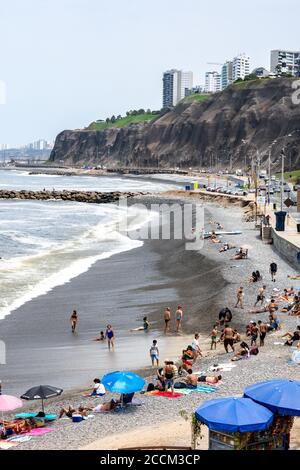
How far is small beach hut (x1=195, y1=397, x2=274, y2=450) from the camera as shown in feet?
33.4

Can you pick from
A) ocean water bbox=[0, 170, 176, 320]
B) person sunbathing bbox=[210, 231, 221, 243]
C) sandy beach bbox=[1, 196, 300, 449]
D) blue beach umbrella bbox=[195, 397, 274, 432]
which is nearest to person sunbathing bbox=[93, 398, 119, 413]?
sandy beach bbox=[1, 196, 300, 449]

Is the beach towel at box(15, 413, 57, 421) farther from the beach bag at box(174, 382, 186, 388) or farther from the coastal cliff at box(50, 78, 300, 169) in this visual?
the coastal cliff at box(50, 78, 300, 169)

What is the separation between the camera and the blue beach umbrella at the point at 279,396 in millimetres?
10844

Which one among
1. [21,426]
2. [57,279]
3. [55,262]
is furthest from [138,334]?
[55,262]

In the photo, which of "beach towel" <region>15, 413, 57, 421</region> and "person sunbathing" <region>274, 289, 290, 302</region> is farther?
"person sunbathing" <region>274, 289, 290, 302</region>

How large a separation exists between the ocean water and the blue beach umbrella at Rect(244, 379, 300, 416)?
54.5ft

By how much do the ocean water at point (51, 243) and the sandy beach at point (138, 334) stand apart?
1193mm

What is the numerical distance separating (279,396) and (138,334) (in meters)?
12.8

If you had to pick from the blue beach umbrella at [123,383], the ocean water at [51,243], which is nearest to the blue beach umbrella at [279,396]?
the blue beach umbrella at [123,383]

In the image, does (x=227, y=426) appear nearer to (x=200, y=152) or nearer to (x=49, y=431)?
(x=49, y=431)

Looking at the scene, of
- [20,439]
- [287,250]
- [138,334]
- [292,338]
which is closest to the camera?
[20,439]

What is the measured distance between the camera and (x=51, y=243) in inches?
1946

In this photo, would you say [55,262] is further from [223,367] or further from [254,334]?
[223,367]
